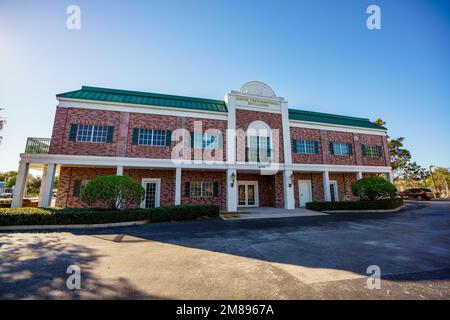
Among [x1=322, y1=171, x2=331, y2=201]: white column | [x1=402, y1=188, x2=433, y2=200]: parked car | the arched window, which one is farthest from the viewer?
[x1=402, y1=188, x2=433, y2=200]: parked car

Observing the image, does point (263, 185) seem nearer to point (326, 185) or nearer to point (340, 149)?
point (326, 185)

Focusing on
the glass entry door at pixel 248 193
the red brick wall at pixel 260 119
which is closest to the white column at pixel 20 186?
the red brick wall at pixel 260 119

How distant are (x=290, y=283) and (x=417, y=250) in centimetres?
474

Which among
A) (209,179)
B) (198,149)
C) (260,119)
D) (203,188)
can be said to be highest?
(260,119)

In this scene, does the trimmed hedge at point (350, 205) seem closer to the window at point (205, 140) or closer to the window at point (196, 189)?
the window at point (196, 189)

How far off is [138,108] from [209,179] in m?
7.56

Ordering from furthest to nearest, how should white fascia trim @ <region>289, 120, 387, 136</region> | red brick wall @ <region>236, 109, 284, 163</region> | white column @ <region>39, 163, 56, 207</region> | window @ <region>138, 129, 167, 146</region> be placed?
white fascia trim @ <region>289, 120, 387, 136</region>
red brick wall @ <region>236, 109, 284, 163</region>
window @ <region>138, 129, 167, 146</region>
white column @ <region>39, 163, 56, 207</region>

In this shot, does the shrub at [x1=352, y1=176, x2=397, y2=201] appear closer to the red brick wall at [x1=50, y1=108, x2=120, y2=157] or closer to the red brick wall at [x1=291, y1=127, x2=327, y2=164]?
the red brick wall at [x1=291, y1=127, x2=327, y2=164]

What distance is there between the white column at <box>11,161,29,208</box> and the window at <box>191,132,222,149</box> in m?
10.2

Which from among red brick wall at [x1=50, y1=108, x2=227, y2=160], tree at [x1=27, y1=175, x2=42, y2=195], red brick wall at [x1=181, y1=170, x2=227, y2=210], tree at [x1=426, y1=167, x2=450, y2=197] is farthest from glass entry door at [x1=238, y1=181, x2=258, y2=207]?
tree at [x1=27, y1=175, x2=42, y2=195]

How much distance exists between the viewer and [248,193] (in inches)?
712

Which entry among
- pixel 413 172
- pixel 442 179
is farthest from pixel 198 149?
pixel 442 179

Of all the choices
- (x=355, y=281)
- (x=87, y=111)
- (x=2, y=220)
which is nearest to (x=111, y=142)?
(x=87, y=111)

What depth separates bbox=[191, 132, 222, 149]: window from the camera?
1448 centimetres
